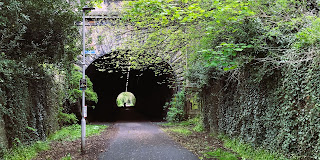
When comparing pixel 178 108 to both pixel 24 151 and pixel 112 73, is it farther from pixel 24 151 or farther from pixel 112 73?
pixel 24 151

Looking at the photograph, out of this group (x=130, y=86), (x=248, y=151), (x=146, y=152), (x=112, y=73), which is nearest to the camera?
(x=248, y=151)

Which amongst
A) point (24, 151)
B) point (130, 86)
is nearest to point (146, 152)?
point (24, 151)

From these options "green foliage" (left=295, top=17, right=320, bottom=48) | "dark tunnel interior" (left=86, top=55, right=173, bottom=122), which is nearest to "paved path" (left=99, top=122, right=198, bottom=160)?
"green foliage" (left=295, top=17, right=320, bottom=48)

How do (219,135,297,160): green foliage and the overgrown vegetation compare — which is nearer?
the overgrown vegetation

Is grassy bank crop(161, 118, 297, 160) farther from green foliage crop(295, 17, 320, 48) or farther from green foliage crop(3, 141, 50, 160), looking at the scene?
green foliage crop(3, 141, 50, 160)

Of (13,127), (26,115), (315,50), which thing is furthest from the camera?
(26,115)

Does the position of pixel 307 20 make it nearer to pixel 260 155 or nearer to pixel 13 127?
pixel 260 155

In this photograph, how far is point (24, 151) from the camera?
7.15 metres

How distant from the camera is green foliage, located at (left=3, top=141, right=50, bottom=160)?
21.3 feet

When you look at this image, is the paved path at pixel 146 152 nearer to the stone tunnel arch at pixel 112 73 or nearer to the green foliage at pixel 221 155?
the green foliage at pixel 221 155

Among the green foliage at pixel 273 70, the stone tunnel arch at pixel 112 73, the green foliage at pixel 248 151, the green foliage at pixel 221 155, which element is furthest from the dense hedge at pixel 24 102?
the green foliage at pixel 248 151

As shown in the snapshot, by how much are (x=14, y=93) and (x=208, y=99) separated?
8.24 meters

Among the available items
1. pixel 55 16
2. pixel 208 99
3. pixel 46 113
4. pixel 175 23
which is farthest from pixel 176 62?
pixel 55 16

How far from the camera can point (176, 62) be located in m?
15.8
